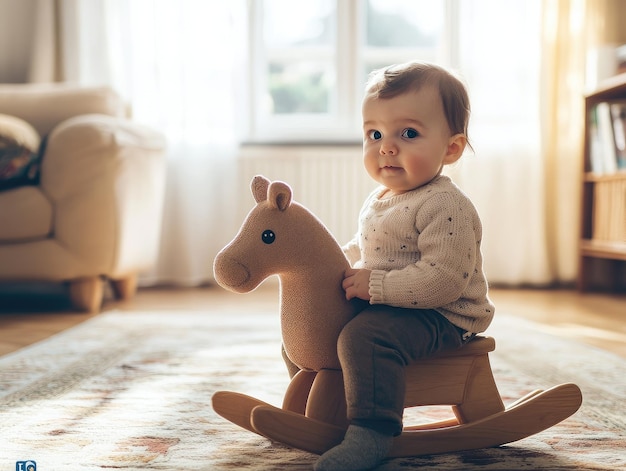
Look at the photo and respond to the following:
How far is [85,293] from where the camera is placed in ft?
7.23

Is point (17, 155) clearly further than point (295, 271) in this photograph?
Yes

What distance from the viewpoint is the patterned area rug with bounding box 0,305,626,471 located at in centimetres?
84

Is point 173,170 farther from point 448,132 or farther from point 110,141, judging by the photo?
point 448,132

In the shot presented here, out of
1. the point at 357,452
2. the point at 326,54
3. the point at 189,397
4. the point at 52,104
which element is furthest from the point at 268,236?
the point at 326,54

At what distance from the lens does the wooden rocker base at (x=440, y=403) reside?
83 centimetres

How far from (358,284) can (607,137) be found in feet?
7.24

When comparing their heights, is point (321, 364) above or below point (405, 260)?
below

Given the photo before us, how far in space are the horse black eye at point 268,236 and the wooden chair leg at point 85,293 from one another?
1.51 metres

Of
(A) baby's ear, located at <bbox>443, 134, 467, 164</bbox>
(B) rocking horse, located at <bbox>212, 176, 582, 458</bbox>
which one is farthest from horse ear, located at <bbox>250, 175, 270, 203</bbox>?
(A) baby's ear, located at <bbox>443, 134, 467, 164</bbox>

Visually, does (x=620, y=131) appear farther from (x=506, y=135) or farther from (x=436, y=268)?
(x=436, y=268)

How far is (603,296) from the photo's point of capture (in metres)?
2.69

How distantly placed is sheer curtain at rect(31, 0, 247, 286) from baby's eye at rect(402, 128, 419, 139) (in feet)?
6.89

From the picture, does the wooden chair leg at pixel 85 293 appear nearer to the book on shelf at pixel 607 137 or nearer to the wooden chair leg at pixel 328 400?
the wooden chair leg at pixel 328 400

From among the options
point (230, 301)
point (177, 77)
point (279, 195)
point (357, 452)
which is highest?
point (177, 77)
